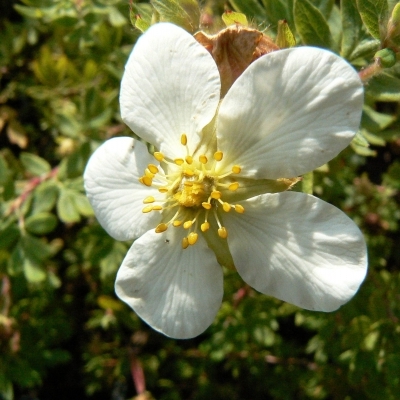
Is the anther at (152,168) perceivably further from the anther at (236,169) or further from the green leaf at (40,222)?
the green leaf at (40,222)

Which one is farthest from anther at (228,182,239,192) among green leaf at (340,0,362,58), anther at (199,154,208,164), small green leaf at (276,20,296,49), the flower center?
green leaf at (340,0,362,58)

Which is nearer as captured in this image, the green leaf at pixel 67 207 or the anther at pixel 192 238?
the anther at pixel 192 238

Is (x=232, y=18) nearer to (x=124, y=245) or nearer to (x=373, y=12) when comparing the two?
(x=373, y=12)

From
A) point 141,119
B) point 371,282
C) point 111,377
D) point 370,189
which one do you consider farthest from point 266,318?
point 141,119

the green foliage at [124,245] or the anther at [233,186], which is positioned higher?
the anther at [233,186]

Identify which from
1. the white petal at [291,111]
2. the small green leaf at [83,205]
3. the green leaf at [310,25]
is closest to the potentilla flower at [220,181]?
the white petal at [291,111]

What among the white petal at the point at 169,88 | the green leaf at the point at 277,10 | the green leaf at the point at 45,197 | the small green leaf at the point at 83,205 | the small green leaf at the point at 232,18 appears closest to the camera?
the white petal at the point at 169,88

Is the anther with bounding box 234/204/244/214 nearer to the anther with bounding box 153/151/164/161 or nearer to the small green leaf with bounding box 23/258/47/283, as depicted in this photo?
the anther with bounding box 153/151/164/161
